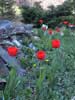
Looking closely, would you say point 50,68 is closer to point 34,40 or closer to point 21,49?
point 21,49

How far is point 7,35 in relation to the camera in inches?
231

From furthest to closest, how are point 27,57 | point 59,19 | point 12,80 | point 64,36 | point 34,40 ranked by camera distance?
point 59,19, point 64,36, point 34,40, point 27,57, point 12,80

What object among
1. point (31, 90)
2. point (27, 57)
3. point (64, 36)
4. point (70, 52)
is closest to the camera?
point (31, 90)

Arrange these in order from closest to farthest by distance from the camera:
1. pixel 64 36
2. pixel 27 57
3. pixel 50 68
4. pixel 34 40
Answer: pixel 50 68 < pixel 27 57 < pixel 34 40 < pixel 64 36

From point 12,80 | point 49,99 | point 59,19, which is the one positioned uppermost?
point 12,80

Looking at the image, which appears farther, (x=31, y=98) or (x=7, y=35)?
(x=7, y=35)

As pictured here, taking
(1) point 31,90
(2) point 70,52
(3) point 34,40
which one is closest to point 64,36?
(3) point 34,40

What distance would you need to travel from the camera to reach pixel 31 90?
12.6ft

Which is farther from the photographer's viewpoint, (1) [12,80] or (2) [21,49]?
(2) [21,49]

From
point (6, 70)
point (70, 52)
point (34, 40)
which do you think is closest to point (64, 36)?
point (34, 40)

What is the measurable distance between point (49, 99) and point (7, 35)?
2348 millimetres

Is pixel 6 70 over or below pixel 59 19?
over

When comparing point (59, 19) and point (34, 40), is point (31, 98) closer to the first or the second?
point (34, 40)

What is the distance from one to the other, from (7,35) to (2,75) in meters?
1.65
